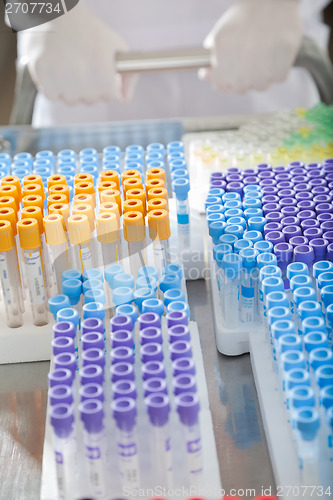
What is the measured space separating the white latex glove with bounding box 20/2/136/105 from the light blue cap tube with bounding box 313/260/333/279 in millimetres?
1152

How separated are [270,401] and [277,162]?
3.08ft

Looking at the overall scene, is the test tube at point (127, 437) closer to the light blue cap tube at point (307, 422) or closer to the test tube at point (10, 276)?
the light blue cap tube at point (307, 422)

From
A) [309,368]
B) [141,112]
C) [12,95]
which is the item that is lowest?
[12,95]

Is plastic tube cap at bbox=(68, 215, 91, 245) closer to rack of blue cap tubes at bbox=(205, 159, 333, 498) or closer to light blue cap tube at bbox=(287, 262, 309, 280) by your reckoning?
rack of blue cap tubes at bbox=(205, 159, 333, 498)

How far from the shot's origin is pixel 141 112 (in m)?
2.75

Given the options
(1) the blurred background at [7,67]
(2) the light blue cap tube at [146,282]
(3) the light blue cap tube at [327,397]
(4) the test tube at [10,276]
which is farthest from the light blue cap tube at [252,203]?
(1) the blurred background at [7,67]

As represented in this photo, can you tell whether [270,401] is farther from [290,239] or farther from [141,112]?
[141,112]

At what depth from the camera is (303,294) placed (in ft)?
4.55

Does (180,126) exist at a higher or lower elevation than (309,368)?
lower

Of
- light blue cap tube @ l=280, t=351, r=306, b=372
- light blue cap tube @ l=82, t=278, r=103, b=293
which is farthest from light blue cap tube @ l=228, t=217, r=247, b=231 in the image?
light blue cap tube @ l=280, t=351, r=306, b=372

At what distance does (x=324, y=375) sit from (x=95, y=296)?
510 millimetres

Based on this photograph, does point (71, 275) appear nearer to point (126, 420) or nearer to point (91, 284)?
point (91, 284)

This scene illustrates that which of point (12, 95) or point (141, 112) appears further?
point (12, 95)

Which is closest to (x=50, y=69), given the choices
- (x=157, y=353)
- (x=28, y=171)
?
(x=28, y=171)
